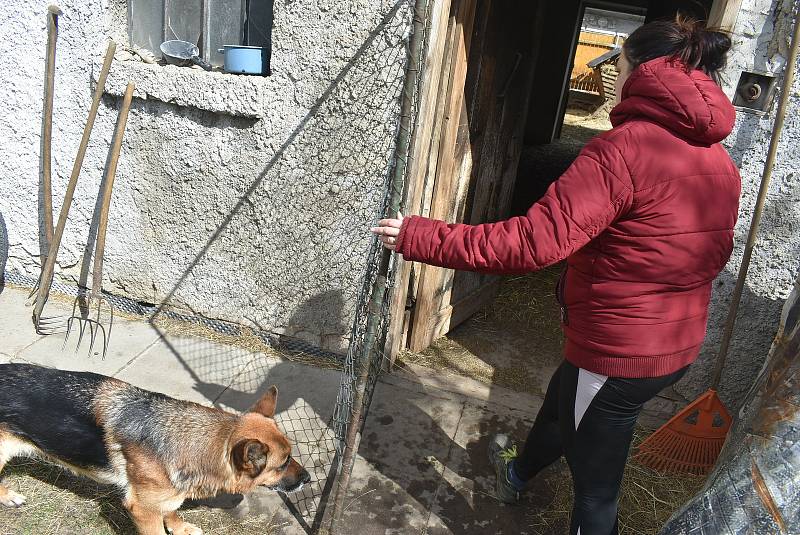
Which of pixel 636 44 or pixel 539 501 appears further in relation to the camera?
pixel 539 501

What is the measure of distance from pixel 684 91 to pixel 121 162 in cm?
390

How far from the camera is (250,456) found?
2479 mm

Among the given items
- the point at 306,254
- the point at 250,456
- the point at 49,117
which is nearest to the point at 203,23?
the point at 49,117

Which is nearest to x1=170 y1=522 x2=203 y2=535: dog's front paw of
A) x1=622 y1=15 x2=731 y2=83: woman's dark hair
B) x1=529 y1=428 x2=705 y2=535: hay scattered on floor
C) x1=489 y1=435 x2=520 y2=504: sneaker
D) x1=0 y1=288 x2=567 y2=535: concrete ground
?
x1=0 y1=288 x2=567 y2=535: concrete ground

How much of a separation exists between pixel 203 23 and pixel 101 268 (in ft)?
6.44

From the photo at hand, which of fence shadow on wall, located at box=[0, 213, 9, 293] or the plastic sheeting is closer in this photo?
the plastic sheeting

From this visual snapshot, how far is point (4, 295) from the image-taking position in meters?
4.76

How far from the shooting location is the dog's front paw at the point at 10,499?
292cm

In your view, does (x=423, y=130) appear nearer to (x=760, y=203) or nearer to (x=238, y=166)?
(x=238, y=166)

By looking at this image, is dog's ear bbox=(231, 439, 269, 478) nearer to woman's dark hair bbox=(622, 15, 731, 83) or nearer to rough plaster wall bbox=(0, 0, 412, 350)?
rough plaster wall bbox=(0, 0, 412, 350)

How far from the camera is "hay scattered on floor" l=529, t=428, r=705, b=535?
317 centimetres

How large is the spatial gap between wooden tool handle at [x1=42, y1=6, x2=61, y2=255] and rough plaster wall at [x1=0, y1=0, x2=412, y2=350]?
8 cm

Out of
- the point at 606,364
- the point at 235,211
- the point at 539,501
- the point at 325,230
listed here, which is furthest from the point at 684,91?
the point at 235,211

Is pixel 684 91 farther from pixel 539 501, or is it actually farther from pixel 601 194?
pixel 539 501
